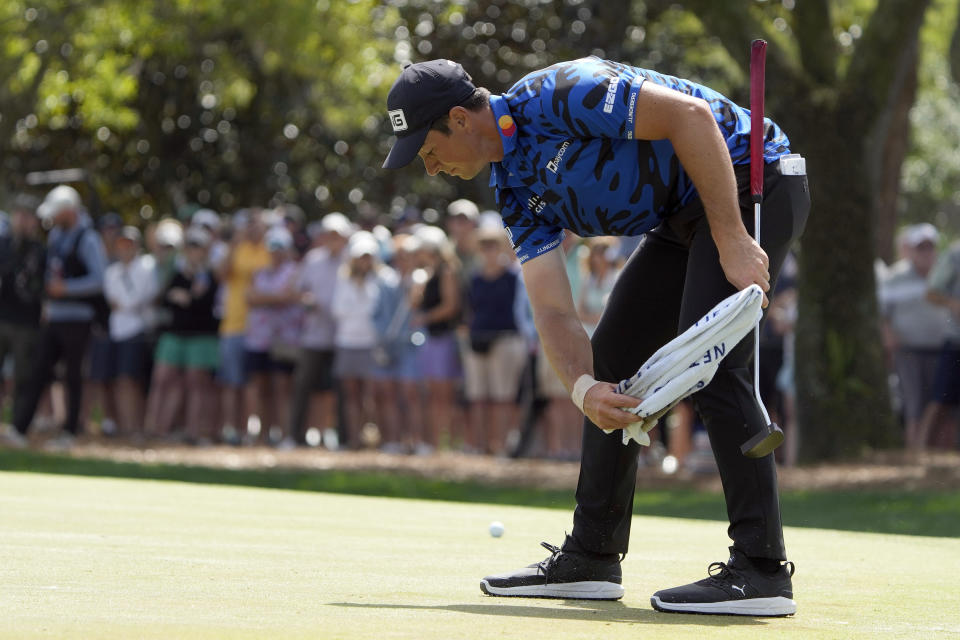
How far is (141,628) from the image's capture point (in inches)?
179

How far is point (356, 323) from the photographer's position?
53.5ft

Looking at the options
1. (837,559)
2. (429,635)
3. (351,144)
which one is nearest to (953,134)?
(351,144)

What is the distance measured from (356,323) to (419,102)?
10899 millimetres

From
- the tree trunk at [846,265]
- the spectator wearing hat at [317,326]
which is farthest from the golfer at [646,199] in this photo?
the spectator wearing hat at [317,326]

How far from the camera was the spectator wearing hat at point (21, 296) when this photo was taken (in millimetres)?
16094

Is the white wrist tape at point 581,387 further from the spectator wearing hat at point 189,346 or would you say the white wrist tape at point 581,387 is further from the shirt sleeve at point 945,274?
the spectator wearing hat at point 189,346

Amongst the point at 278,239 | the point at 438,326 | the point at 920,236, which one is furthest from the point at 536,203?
the point at 278,239

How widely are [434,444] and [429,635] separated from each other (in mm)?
11790

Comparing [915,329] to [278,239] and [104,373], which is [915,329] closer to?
[278,239]

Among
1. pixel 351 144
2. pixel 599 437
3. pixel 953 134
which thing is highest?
pixel 953 134

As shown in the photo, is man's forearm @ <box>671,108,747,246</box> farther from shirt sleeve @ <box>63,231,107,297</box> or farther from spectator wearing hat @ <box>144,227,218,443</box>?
spectator wearing hat @ <box>144,227,218,443</box>

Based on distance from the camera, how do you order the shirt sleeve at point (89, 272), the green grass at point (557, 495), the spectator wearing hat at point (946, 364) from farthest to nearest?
the shirt sleeve at point (89, 272) → the spectator wearing hat at point (946, 364) → the green grass at point (557, 495)

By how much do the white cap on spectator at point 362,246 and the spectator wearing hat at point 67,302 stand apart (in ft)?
7.61

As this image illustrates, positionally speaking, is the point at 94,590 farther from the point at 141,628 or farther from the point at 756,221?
the point at 756,221
